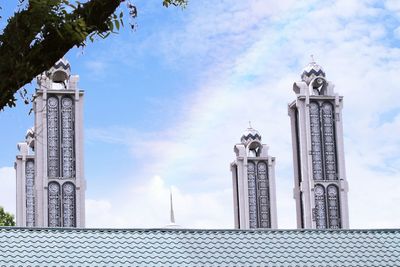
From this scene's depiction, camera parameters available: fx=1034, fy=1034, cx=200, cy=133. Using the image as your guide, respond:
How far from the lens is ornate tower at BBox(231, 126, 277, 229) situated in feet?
127

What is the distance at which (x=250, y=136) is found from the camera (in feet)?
130

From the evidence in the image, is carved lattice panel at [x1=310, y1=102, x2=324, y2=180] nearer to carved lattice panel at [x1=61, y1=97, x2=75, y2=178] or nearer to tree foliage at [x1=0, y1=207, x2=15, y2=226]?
carved lattice panel at [x1=61, y1=97, x2=75, y2=178]

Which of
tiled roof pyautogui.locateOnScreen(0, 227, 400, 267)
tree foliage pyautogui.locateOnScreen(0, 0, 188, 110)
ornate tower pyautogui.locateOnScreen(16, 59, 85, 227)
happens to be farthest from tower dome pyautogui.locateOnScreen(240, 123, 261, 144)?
tree foliage pyautogui.locateOnScreen(0, 0, 188, 110)

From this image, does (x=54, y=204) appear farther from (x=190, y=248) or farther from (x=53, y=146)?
(x=190, y=248)

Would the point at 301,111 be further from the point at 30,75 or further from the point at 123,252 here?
the point at 30,75

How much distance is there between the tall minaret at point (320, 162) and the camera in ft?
113

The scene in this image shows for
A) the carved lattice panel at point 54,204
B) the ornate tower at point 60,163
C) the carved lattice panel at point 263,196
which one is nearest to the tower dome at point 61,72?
the ornate tower at point 60,163

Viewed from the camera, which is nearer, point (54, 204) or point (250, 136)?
point (54, 204)

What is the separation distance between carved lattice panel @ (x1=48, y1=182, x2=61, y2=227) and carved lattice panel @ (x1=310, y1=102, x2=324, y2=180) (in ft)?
27.8

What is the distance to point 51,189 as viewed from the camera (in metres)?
33.5

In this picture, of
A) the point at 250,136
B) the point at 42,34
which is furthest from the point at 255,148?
the point at 42,34

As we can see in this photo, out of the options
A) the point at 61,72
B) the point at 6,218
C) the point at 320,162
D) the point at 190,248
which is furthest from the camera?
the point at 6,218

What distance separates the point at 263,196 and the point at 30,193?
28.3 ft

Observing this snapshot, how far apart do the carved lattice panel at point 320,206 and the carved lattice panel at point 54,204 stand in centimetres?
847
